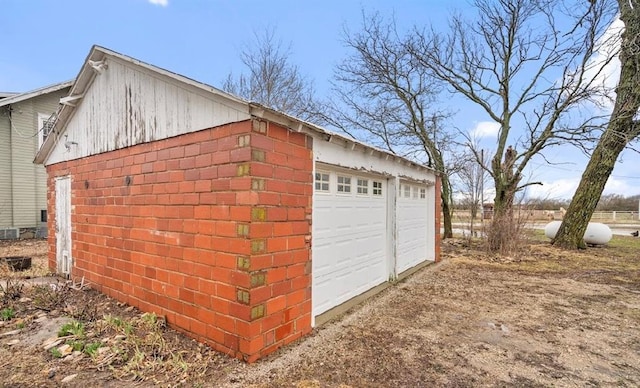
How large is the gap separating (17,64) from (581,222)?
22.1 m

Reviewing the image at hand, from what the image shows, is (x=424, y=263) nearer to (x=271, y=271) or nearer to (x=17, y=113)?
(x=271, y=271)

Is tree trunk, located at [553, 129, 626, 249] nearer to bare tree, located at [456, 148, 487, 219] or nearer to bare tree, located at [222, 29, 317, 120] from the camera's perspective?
bare tree, located at [456, 148, 487, 219]

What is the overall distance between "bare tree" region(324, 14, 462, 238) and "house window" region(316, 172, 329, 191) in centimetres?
1031

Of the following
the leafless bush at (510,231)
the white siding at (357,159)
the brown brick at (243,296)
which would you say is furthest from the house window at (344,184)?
the leafless bush at (510,231)

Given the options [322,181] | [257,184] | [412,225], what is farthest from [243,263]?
[412,225]

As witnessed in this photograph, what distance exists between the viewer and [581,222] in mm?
12078

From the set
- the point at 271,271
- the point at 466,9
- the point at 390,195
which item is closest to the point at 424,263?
the point at 390,195

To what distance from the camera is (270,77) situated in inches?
656

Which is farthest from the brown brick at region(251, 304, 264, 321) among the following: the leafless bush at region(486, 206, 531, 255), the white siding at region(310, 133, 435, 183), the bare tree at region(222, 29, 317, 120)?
the bare tree at region(222, 29, 317, 120)

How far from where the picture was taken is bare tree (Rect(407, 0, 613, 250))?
36.1 ft

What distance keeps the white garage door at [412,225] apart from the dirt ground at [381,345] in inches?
47.1

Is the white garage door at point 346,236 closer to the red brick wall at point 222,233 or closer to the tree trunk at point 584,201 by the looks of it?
the red brick wall at point 222,233

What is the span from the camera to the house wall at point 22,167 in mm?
11906

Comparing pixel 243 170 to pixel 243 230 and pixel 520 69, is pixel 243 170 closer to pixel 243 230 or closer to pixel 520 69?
pixel 243 230
